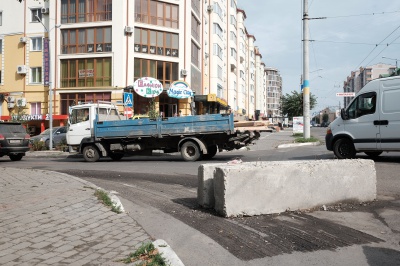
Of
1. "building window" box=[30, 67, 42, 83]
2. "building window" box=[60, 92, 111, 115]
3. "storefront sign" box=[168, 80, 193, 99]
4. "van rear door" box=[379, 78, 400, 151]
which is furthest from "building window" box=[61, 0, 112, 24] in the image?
"van rear door" box=[379, 78, 400, 151]

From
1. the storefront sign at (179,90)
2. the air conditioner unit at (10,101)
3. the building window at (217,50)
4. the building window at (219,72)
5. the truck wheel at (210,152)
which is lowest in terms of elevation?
the truck wheel at (210,152)

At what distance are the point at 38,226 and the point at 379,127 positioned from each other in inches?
388

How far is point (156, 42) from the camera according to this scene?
1344 inches

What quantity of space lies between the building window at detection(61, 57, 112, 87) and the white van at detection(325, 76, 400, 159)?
2471 centimetres

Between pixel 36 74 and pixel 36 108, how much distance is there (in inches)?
130

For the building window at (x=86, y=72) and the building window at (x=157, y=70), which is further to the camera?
the building window at (x=157, y=70)

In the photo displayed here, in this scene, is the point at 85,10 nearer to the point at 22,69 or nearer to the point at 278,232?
the point at 22,69

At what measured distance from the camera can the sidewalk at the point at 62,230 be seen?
12.5 feet

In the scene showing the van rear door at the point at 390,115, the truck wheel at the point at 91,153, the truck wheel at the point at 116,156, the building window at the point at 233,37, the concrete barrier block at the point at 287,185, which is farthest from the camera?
the building window at the point at 233,37

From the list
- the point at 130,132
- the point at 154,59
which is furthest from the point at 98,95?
the point at 130,132

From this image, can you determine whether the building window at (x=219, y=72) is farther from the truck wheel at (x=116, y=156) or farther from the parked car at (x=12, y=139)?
the parked car at (x=12, y=139)

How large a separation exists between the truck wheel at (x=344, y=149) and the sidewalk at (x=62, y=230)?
8.28 m

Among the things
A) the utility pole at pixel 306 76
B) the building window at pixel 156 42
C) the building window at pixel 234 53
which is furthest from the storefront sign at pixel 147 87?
the building window at pixel 234 53

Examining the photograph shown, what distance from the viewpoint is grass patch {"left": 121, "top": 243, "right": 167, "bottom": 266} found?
11.6ft
